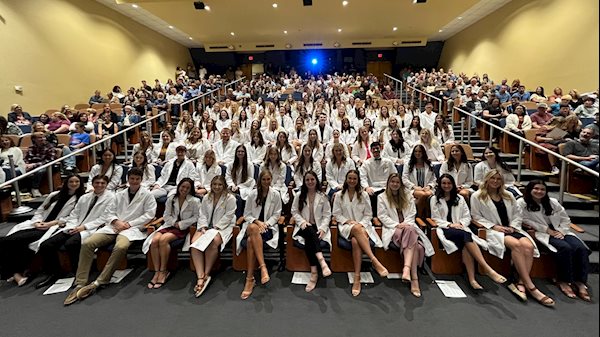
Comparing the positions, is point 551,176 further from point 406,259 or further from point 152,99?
point 152,99

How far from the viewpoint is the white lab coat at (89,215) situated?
3770 mm

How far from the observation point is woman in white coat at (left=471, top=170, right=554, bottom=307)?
3246 mm

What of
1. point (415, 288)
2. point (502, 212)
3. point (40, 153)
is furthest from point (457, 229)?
point (40, 153)

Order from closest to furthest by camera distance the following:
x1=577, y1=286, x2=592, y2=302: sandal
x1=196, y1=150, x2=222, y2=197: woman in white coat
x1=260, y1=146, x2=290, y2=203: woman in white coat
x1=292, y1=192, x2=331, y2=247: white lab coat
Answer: x1=577, y1=286, x2=592, y2=302: sandal < x1=292, y1=192, x2=331, y2=247: white lab coat < x1=260, y1=146, x2=290, y2=203: woman in white coat < x1=196, y1=150, x2=222, y2=197: woman in white coat

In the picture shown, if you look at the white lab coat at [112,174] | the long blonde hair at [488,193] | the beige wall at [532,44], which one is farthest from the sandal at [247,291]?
the beige wall at [532,44]

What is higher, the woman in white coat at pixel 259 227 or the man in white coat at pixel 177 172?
the man in white coat at pixel 177 172

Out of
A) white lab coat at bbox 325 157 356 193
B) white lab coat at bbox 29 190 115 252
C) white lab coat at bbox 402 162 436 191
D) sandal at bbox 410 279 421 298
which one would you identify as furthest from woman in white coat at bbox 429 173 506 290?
white lab coat at bbox 29 190 115 252

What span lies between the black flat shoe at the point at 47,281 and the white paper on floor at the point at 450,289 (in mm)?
3714

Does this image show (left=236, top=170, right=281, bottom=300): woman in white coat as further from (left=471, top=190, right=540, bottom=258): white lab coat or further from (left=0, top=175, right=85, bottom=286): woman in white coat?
(left=471, top=190, right=540, bottom=258): white lab coat

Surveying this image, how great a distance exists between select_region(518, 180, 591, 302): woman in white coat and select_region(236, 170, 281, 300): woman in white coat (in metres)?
2.51

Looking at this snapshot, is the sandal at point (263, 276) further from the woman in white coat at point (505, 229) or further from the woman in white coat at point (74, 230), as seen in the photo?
the woman in white coat at point (505, 229)

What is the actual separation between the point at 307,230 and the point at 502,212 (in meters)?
1.96

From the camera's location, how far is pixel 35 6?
841 centimetres

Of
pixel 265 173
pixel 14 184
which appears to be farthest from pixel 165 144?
pixel 265 173
